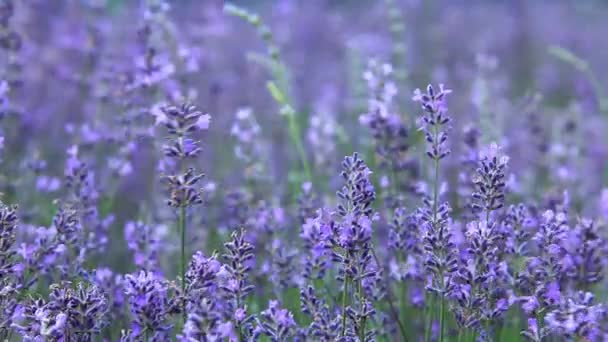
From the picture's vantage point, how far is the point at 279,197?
163 inches

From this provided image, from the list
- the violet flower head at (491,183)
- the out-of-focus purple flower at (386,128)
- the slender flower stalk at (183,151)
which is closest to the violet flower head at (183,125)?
the slender flower stalk at (183,151)

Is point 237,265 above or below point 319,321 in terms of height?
above

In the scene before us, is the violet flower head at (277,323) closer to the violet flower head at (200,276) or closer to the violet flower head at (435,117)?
the violet flower head at (200,276)

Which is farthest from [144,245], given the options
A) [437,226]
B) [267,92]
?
[267,92]

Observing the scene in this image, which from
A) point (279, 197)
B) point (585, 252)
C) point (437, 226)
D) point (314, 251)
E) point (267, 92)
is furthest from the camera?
point (267, 92)

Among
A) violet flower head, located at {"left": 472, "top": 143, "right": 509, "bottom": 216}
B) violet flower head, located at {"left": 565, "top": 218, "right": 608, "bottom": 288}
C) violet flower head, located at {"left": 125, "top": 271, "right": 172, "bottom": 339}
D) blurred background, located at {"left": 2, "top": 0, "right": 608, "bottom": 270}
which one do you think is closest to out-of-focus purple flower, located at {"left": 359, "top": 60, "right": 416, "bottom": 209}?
blurred background, located at {"left": 2, "top": 0, "right": 608, "bottom": 270}

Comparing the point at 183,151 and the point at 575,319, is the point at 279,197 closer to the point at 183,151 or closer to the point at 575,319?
the point at 183,151

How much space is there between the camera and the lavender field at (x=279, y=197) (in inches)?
88.4

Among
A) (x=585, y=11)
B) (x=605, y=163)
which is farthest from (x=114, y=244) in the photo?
(x=585, y=11)

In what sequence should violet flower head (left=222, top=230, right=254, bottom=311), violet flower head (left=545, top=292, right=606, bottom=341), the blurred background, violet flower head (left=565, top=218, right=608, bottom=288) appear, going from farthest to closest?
the blurred background → violet flower head (left=565, top=218, right=608, bottom=288) → violet flower head (left=222, top=230, right=254, bottom=311) → violet flower head (left=545, top=292, right=606, bottom=341)

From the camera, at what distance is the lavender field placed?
2.25 metres

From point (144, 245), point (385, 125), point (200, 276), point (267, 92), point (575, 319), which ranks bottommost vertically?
point (575, 319)

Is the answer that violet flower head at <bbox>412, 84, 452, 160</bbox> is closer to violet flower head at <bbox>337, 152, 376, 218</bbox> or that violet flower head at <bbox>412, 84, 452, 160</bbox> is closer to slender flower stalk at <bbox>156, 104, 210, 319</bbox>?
violet flower head at <bbox>337, 152, 376, 218</bbox>

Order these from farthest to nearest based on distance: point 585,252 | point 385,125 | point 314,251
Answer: point 385,125 < point 585,252 < point 314,251
